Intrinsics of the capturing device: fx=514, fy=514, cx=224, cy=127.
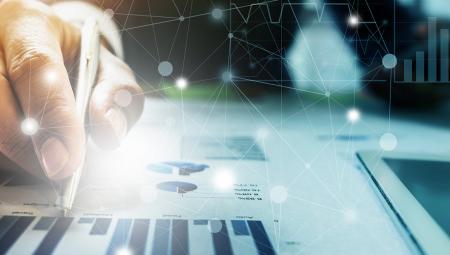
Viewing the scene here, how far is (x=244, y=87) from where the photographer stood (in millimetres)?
1337

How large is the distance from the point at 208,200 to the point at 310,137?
390 millimetres

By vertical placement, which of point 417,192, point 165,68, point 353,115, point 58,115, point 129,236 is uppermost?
point 165,68

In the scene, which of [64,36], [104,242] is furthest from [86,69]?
[104,242]

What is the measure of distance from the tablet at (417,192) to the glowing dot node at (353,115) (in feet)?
0.58

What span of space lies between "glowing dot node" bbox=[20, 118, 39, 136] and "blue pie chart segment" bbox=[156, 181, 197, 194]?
241mm

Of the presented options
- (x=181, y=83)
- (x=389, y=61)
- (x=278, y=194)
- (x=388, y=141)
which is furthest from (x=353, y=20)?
(x=278, y=194)

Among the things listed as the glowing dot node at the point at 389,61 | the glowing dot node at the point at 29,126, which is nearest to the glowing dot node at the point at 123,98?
the glowing dot node at the point at 29,126

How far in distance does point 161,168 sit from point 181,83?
1.07 ft

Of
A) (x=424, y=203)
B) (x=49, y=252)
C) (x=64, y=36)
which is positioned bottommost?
(x=49, y=252)

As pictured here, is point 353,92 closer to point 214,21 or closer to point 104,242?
point 214,21

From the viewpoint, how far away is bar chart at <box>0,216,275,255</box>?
0.75 m

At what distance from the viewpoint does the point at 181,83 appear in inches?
51.5

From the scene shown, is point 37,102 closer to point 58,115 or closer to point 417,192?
point 58,115

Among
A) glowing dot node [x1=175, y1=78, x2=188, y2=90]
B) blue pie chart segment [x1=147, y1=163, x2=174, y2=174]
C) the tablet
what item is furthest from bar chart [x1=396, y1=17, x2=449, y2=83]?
blue pie chart segment [x1=147, y1=163, x2=174, y2=174]
